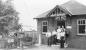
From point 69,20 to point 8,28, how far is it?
7.78 meters

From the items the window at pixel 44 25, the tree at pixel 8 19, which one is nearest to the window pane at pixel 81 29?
the window at pixel 44 25

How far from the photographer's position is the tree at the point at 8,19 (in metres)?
24.2

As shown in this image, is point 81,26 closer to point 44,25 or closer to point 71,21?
point 71,21

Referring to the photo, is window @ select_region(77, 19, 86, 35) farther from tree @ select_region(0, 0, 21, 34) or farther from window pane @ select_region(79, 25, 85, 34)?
tree @ select_region(0, 0, 21, 34)

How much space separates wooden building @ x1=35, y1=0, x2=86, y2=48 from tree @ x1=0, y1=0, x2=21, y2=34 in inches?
144

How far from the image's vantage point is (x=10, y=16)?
961 inches

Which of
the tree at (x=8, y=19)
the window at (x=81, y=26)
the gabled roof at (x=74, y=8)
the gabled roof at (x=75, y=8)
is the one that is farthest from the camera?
the tree at (x=8, y=19)

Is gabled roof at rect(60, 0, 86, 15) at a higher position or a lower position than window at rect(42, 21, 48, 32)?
higher

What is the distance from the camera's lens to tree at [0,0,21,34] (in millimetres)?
24191

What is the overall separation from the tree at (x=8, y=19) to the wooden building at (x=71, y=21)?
3657 millimetres

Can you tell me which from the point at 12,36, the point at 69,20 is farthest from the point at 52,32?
the point at 12,36

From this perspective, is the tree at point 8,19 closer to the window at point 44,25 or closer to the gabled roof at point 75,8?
the window at point 44,25

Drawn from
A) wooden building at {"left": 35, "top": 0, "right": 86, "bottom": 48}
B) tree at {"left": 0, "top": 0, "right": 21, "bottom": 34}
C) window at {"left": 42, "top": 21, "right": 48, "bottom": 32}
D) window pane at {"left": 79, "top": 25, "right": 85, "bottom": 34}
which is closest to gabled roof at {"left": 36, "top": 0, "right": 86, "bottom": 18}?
wooden building at {"left": 35, "top": 0, "right": 86, "bottom": 48}

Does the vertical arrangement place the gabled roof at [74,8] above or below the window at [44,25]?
above
